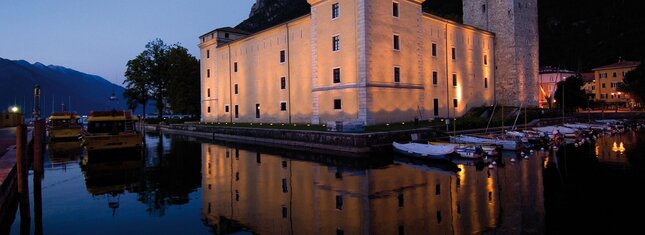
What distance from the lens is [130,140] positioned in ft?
80.7

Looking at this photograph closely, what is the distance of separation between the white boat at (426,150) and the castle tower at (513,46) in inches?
1159

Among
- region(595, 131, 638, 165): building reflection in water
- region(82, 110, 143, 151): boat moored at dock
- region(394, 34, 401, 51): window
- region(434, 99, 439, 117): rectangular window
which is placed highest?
region(394, 34, 401, 51): window

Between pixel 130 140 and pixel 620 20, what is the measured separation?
12791 cm

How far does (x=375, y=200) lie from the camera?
39.1 ft

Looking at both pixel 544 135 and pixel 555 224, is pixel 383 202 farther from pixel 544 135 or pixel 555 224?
pixel 544 135

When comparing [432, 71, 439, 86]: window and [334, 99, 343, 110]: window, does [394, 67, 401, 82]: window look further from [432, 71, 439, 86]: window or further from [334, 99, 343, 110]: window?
[432, 71, 439, 86]: window

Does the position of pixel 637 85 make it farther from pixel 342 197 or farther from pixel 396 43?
pixel 342 197

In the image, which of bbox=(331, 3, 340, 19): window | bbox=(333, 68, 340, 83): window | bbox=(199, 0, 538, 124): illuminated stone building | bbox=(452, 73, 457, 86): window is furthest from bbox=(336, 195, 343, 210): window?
bbox=(452, 73, 457, 86): window

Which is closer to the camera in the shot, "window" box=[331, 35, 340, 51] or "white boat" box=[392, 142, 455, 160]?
"white boat" box=[392, 142, 455, 160]

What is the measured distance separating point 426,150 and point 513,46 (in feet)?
104

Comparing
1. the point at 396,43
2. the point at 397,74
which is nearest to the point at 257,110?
the point at 397,74

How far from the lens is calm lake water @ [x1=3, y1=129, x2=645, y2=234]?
31.4 ft

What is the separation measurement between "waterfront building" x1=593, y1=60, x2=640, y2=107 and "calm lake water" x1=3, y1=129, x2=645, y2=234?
70.1m

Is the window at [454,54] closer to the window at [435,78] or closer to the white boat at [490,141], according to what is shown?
the window at [435,78]
